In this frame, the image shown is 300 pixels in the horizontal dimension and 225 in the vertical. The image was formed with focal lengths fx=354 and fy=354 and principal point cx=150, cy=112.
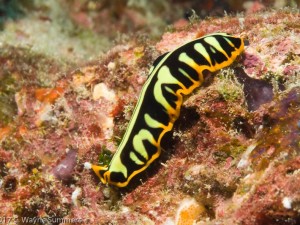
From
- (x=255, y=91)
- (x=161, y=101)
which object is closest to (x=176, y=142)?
(x=161, y=101)

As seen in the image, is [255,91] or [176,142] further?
[176,142]

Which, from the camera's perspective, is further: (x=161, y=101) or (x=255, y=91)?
(x=161, y=101)

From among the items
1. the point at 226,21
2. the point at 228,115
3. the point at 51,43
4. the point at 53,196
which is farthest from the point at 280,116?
the point at 51,43

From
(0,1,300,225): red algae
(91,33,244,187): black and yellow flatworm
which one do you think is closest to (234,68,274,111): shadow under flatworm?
(0,1,300,225): red algae

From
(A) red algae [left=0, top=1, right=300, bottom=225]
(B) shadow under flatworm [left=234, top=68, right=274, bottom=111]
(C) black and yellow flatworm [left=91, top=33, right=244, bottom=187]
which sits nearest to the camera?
(A) red algae [left=0, top=1, right=300, bottom=225]

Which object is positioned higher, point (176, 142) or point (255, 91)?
point (255, 91)

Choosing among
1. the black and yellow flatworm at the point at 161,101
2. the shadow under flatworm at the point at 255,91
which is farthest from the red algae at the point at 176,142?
the black and yellow flatworm at the point at 161,101

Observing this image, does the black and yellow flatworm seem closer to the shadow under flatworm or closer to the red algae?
the red algae

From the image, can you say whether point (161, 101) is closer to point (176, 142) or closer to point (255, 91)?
point (176, 142)
